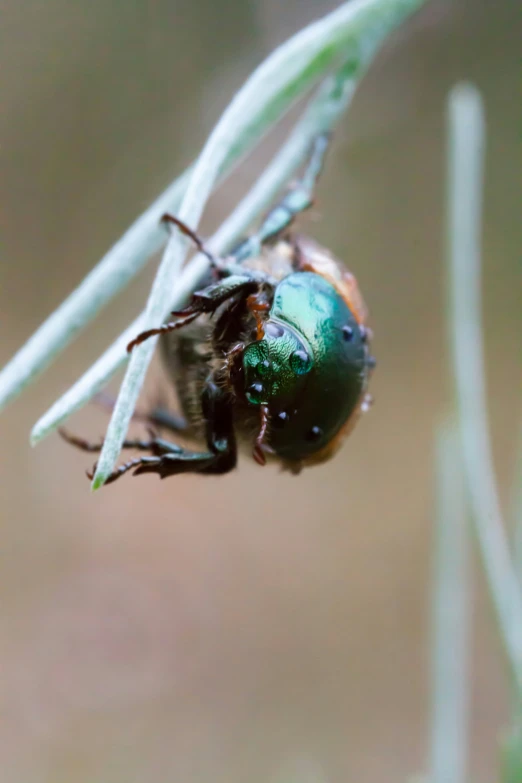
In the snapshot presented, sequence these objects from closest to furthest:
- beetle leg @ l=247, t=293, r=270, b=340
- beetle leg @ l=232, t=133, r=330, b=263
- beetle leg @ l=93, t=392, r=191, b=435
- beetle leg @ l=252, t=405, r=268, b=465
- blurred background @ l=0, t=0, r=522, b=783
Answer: beetle leg @ l=252, t=405, r=268, b=465 → beetle leg @ l=247, t=293, r=270, b=340 → beetle leg @ l=232, t=133, r=330, b=263 → beetle leg @ l=93, t=392, r=191, b=435 → blurred background @ l=0, t=0, r=522, b=783

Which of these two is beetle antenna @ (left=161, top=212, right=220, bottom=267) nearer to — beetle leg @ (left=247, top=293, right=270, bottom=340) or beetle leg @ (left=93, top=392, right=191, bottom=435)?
beetle leg @ (left=247, top=293, right=270, bottom=340)

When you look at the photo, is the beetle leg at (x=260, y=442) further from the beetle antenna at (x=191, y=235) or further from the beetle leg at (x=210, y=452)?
the beetle antenna at (x=191, y=235)

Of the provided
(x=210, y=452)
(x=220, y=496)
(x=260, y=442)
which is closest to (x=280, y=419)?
(x=260, y=442)

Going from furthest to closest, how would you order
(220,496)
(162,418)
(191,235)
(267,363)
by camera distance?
(220,496) → (162,418) → (267,363) → (191,235)

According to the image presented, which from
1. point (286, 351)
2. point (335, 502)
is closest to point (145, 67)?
point (335, 502)

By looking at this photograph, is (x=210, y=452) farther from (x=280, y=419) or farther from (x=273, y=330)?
(x=273, y=330)

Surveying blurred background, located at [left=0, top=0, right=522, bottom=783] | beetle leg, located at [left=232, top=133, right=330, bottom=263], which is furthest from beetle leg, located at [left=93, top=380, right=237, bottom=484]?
blurred background, located at [left=0, top=0, right=522, bottom=783]
